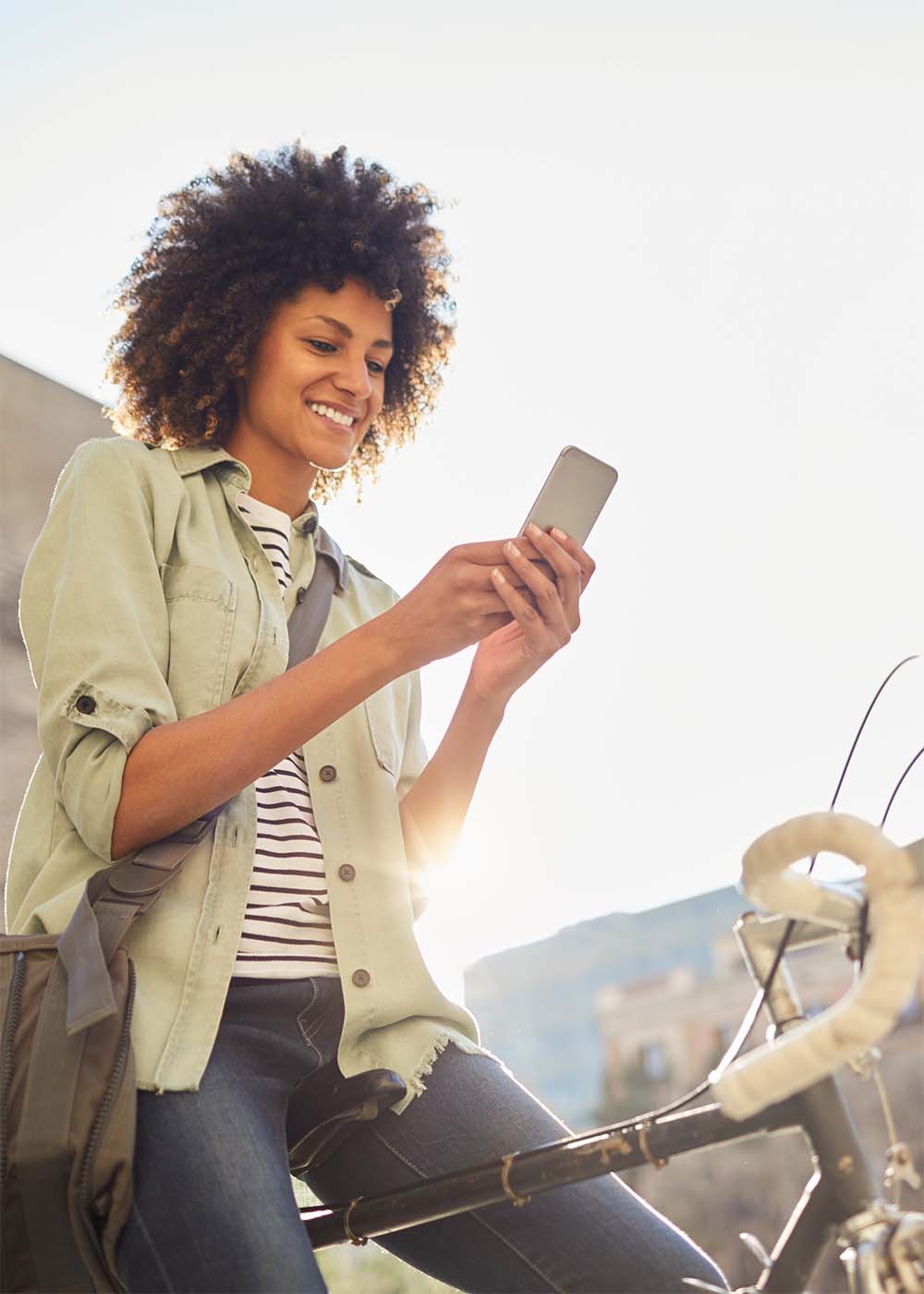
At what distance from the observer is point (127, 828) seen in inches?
58.1

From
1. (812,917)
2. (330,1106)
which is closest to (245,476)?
(330,1106)

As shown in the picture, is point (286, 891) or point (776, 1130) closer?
point (776, 1130)

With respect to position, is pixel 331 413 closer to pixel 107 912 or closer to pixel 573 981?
pixel 107 912

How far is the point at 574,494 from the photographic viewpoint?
1613 mm

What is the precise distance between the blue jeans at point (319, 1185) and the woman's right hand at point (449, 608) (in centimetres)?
46

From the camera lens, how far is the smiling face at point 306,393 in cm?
200

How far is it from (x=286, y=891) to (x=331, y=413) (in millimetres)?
750

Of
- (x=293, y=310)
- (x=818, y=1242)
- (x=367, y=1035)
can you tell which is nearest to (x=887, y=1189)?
(x=818, y=1242)

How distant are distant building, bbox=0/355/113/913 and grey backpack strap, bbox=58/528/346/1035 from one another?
289 cm

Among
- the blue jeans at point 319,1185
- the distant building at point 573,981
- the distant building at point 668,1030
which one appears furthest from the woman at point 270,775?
the distant building at point 573,981

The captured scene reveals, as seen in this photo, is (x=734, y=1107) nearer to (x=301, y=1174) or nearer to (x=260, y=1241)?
(x=260, y=1241)

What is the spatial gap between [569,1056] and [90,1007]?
55.3m

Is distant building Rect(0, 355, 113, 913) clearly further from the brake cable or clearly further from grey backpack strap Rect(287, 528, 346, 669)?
the brake cable

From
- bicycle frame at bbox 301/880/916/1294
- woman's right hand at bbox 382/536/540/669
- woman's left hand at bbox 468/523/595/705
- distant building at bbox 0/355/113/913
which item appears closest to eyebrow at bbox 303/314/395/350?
woman's left hand at bbox 468/523/595/705
